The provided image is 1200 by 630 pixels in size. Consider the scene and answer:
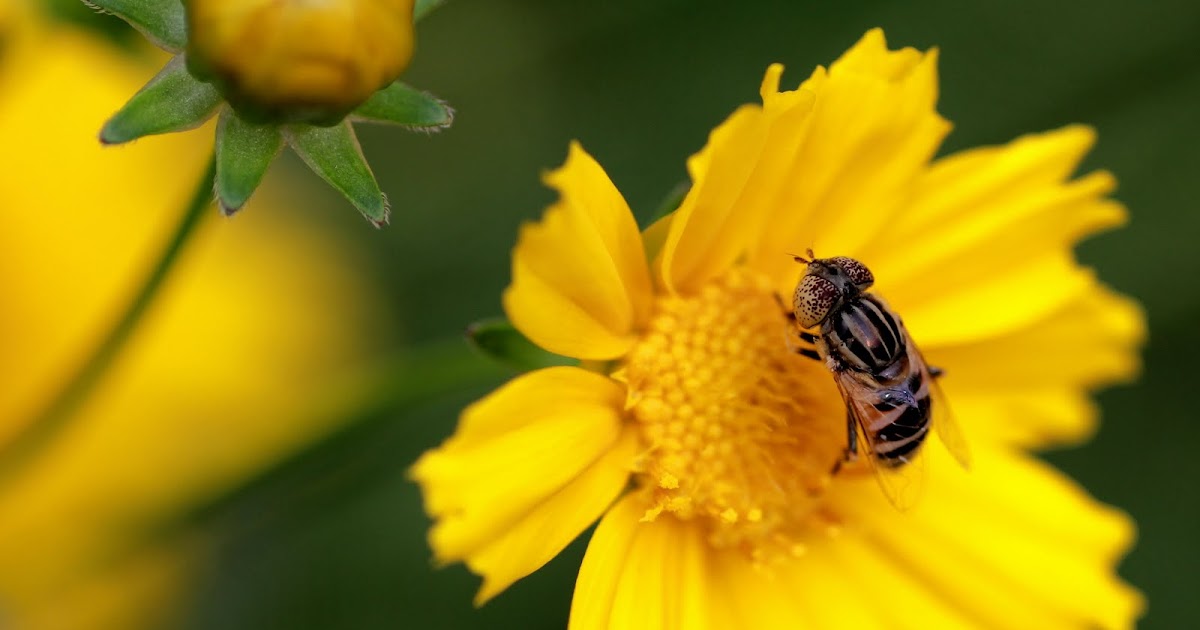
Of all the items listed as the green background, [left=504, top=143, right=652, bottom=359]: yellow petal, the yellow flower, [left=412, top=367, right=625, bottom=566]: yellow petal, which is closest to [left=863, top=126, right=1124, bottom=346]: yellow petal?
the yellow flower

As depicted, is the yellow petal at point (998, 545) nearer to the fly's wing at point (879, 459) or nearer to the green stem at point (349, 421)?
the fly's wing at point (879, 459)

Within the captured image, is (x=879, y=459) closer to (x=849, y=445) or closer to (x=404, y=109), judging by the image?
(x=849, y=445)

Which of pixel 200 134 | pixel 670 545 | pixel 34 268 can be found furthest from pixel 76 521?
pixel 670 545

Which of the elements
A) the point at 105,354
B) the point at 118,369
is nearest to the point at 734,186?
the point at 105,354

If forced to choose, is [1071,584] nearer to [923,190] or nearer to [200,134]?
[923,190]

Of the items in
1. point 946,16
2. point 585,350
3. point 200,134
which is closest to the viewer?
point 585,350

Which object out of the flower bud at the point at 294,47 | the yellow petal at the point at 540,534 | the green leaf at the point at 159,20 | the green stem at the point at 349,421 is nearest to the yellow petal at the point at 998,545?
the yellow petal at the point at 540,534
